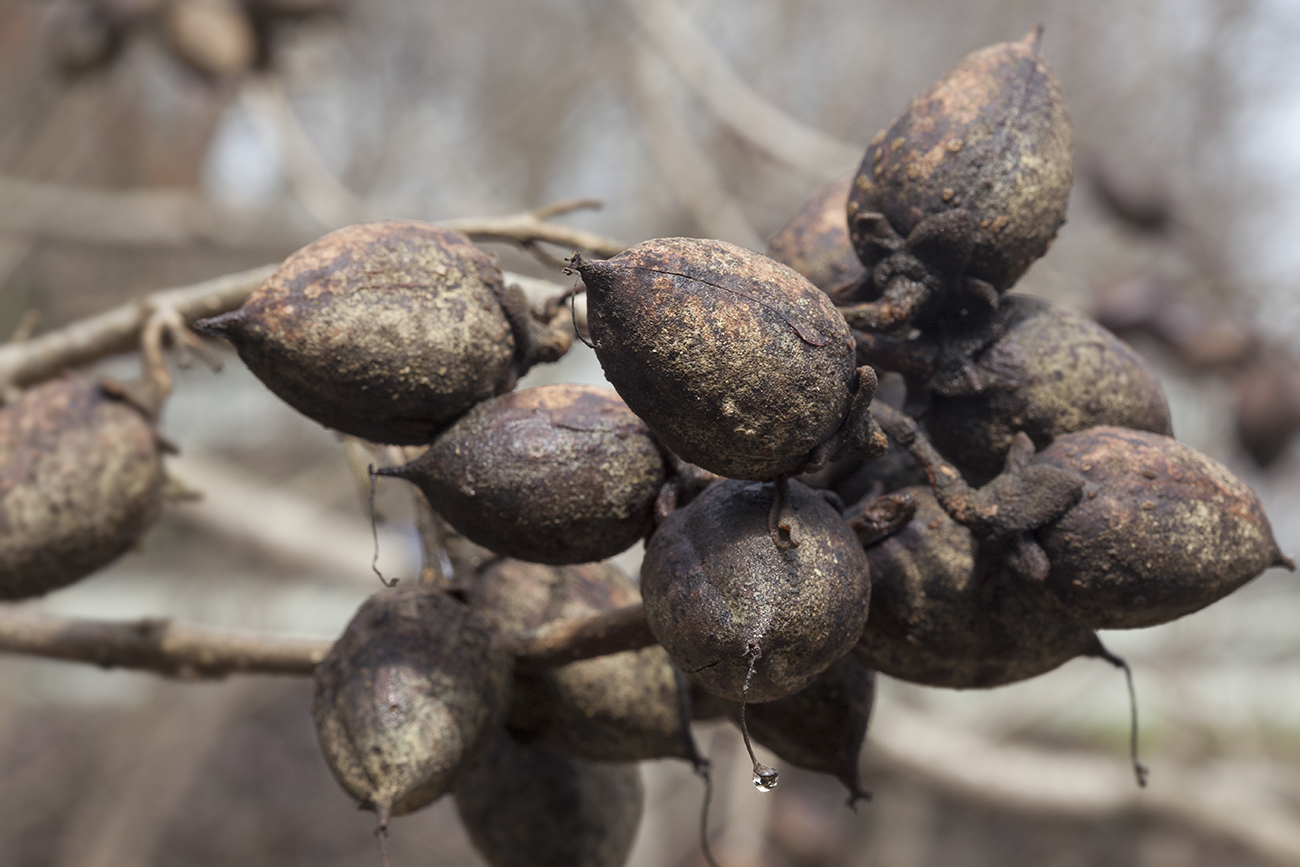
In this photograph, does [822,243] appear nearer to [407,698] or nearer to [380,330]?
[380,330]

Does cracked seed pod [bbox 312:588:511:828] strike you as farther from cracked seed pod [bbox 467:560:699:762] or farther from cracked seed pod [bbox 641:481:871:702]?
cracked seed pod [bbox 641:481:871:702]

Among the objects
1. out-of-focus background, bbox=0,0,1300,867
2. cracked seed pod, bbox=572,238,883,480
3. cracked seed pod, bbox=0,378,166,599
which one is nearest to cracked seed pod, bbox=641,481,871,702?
cracked seed pod, bbox=572,238,883,480

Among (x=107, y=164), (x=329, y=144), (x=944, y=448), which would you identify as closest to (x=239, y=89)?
(x=329, y=144)

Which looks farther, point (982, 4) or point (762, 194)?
point (982, 4)

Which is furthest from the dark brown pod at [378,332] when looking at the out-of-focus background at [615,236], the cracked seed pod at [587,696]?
the out-of-focus background at [615,236]

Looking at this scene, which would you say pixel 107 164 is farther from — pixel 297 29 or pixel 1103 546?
pixel 1103 546

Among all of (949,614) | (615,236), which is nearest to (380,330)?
(949,614)

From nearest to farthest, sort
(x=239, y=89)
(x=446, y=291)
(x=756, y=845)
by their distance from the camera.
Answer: (x=446, y=291) < (x=756, y=845) < (x=239, y=89)
